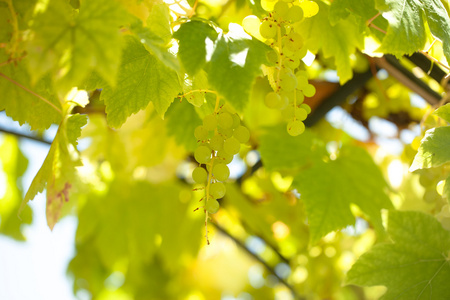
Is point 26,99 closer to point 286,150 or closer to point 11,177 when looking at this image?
point 286,150

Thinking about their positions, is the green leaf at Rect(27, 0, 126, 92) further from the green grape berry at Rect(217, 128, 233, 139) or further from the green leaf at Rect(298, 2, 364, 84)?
the green leaf at Rect(298, 2, 364, 84)

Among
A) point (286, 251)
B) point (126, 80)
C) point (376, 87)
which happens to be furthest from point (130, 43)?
point (286, 251)

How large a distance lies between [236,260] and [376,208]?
1093 millimetres

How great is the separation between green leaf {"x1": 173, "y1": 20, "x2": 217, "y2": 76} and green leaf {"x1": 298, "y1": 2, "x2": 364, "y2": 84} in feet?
0.93

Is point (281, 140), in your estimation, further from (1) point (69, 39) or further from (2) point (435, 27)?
(1) point (69, 39)

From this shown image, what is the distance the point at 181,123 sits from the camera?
114 cm

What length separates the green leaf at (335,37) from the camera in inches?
33.0

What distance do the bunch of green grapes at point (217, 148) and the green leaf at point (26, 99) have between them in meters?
0.23

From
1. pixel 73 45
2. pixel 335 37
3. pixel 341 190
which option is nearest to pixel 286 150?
pixel 341 190

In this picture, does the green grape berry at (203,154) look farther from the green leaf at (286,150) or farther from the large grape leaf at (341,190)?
the green leaf at (286,150)

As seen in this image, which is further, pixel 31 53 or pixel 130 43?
pixel 130 43

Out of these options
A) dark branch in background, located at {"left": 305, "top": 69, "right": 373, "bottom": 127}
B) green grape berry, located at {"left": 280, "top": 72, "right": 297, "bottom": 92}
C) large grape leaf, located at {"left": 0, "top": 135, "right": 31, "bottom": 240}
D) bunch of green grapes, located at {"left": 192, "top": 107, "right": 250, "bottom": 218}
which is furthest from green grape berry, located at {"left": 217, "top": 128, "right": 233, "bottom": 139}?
large grape leaf, located at {"left": 0, "top": 135, "right": 31, "bottom": 240}

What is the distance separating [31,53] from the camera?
458mm

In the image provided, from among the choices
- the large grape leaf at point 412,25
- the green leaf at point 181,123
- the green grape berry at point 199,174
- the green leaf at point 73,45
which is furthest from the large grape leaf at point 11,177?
the large grape leaf at point 412,25
